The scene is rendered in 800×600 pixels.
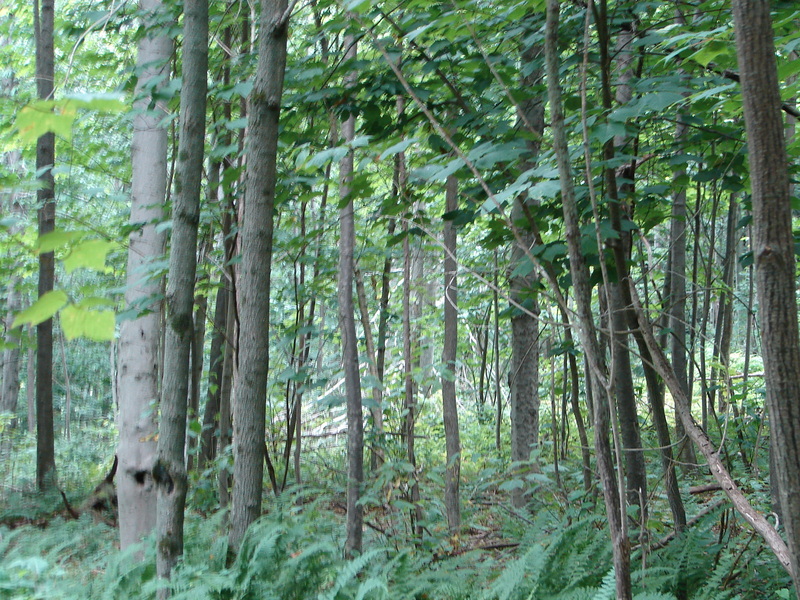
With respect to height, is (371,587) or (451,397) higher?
(451,397)

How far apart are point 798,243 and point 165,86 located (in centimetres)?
309

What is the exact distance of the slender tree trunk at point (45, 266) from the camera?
7621 millimetres

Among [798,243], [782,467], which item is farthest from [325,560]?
[798,243]

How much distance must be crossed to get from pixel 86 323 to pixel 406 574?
2.62 metres

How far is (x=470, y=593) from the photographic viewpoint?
3.03 metres

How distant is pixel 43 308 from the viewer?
1057 millimetres

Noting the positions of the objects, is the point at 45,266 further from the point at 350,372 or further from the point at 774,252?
the point at 774,252

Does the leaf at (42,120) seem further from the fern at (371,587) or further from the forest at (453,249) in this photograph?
the fern at (371,587)

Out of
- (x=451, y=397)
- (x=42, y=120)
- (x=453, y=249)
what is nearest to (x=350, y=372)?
(x=451, y=397)

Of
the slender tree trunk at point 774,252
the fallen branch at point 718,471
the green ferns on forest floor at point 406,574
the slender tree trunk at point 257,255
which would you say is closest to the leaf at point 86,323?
the slender tree trunk at point 774,252

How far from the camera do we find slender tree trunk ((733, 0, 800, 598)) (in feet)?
3.96

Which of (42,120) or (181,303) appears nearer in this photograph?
(42,120)

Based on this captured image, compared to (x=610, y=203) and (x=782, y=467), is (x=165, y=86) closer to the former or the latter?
(x=610, y=203)

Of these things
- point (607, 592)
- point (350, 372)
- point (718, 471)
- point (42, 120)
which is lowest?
point (607, 592)
